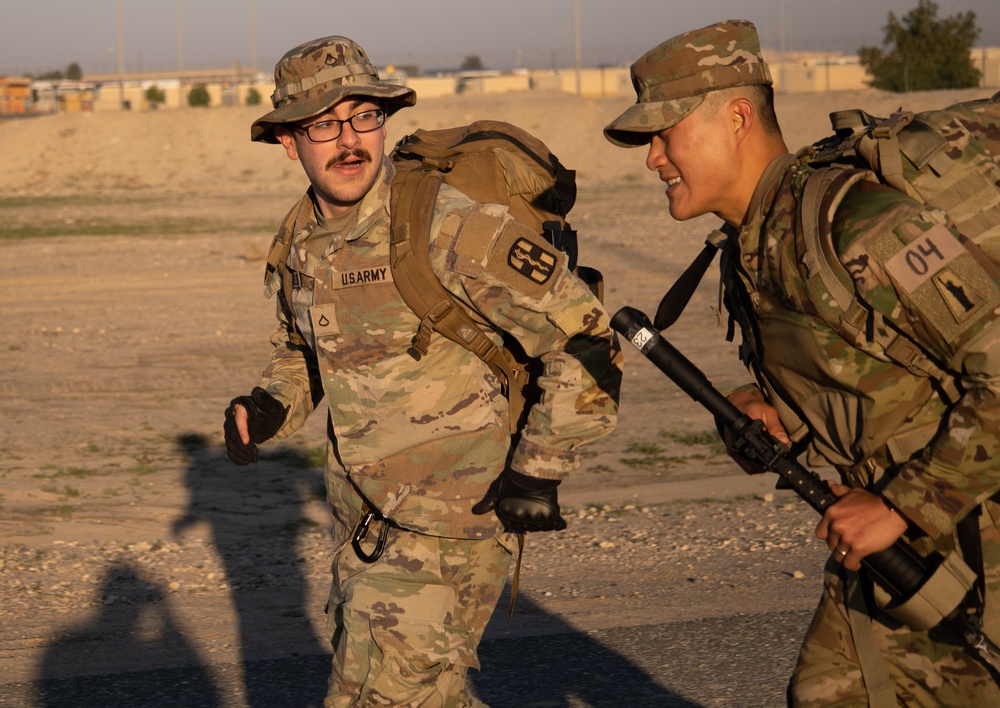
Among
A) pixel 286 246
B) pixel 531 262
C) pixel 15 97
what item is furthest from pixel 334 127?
pixel 15 97

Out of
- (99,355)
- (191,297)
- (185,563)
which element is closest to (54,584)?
(185,563)

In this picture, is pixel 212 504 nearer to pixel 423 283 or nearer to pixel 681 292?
pixel 423 283

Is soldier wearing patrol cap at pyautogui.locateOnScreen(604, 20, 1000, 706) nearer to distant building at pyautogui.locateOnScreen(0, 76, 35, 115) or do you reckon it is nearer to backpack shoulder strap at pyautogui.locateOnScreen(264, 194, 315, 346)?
backpack shoulder strap at pyautogui.locateOnScreen(264, 194, 315, 346)

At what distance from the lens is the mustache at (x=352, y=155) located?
3.29 m

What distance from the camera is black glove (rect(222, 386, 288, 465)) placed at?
136 inches

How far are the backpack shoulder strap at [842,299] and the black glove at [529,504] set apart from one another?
86cm

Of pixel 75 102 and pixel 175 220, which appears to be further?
pixel 75 102

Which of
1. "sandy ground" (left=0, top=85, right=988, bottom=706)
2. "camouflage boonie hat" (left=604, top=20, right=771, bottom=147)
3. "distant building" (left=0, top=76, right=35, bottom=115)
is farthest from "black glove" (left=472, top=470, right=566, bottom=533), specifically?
"distant building" (left=0, top=76, right=35, bottom=115)

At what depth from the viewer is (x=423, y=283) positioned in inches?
124

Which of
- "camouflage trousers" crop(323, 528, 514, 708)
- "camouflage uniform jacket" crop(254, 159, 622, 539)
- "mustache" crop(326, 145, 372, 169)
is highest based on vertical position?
"mustache" crop(326, 145, 372, 169)

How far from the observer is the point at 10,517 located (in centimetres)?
691

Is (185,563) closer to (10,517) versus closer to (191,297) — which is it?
(10,517)

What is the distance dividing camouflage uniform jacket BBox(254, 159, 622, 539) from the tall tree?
144ft

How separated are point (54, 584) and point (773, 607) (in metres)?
3.12
